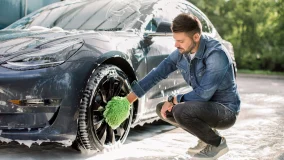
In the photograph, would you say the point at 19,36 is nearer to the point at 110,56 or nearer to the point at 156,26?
Result: the point at 110,56

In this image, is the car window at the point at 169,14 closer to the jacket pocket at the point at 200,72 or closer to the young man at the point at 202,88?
the young man at the point at 202,88

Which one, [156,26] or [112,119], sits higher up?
[156,26]

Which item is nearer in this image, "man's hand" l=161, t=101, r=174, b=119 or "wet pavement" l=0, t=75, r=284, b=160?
"man's hand" l=161, t=101, r=174, b=119

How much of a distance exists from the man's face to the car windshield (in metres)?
1.24

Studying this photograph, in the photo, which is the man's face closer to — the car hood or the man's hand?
the man's hand

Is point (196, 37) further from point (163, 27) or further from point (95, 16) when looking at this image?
point (95, 16)

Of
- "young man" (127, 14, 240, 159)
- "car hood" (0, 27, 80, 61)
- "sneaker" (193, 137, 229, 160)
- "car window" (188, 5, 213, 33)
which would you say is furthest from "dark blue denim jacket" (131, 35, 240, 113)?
"car window" (188, 5, 213, 33)

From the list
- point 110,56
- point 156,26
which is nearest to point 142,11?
point 156,26

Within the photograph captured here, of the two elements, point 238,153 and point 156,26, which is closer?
point 238,153

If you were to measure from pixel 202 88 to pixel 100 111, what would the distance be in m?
0.91

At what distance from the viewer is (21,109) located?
11.7ft

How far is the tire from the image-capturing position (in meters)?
3.74

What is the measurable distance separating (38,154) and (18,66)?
0.88 metres

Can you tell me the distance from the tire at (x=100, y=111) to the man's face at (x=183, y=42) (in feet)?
2.41
